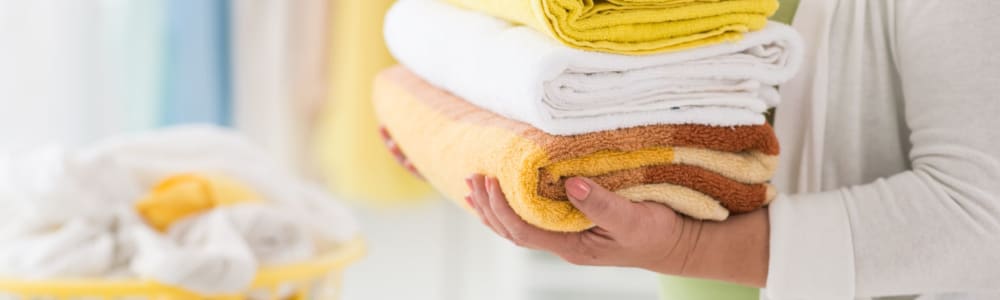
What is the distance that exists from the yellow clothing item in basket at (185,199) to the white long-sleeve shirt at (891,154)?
60cm

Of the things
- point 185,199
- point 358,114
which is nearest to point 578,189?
point 185,199

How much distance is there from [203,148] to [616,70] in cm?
71

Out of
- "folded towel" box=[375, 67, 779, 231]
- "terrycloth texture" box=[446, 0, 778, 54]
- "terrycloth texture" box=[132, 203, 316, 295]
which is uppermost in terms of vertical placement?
"terrycloth texture" box=[446, 0, 778, 54]

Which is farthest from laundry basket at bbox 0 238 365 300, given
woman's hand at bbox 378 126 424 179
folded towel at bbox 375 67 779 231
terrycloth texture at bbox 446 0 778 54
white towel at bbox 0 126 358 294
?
terrycloth texture at bbox 446 0 778 54

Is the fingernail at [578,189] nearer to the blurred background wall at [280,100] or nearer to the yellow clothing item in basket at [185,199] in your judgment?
the yellow clothing item in basket at [185,199]

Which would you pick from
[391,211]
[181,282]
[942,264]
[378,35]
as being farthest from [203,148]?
[942,264]

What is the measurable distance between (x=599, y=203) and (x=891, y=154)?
250mm

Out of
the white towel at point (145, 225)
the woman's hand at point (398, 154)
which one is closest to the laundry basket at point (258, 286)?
the white towel at point (145, 225)

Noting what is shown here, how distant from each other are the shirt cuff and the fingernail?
0.15m

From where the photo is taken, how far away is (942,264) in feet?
1.98

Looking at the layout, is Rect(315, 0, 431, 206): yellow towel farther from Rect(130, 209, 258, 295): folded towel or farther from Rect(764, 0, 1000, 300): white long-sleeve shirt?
Rect(764, 0, 1000, 300): white long-sleeve shirt

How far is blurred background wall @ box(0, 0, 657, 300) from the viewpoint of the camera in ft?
4.32

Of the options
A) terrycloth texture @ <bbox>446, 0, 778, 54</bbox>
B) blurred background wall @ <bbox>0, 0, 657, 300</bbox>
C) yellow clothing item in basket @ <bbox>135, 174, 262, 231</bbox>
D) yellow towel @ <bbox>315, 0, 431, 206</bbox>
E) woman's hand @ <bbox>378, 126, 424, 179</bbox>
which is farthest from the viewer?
yellow towel @ <bbox>315, 0, 431, 206</bbox>

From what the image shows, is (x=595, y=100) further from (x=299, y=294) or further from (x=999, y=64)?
(x=299, y=294)
